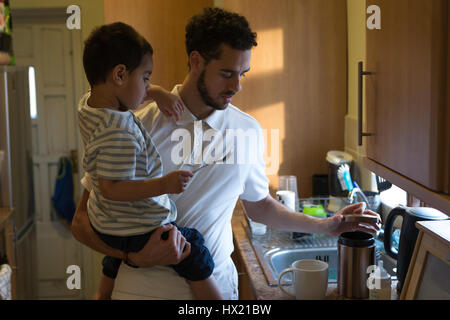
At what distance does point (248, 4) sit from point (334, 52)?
→ 1.58 ft

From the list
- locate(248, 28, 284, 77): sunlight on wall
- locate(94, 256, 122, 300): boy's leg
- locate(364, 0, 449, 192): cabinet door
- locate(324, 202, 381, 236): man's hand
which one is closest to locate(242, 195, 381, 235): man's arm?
locate(324, 202, 381, 236): man's hand

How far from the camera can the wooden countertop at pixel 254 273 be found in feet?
5.16

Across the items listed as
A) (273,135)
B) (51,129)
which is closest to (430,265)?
(273,135)

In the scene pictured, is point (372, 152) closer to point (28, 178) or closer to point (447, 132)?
point (447, 132)

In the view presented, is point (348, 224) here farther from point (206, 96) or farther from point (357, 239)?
point (206, 96)

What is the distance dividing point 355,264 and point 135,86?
793mm

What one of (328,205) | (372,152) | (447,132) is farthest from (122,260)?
(328,205)

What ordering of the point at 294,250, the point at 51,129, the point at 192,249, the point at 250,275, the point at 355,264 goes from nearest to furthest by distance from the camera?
1. the point at 192,249
2. the point at 355,264
3. the point at 250,275
4. the point at 294,250
5. the point at 51,129

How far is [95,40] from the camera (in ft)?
4.00

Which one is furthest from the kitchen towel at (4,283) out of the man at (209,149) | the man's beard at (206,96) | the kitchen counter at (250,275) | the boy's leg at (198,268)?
the man's beard at (206,96)

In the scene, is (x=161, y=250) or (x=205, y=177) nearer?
(x=161, y=250)

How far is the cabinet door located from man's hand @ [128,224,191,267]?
0.58 meters

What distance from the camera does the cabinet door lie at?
1.04m

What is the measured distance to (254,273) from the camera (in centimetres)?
179
